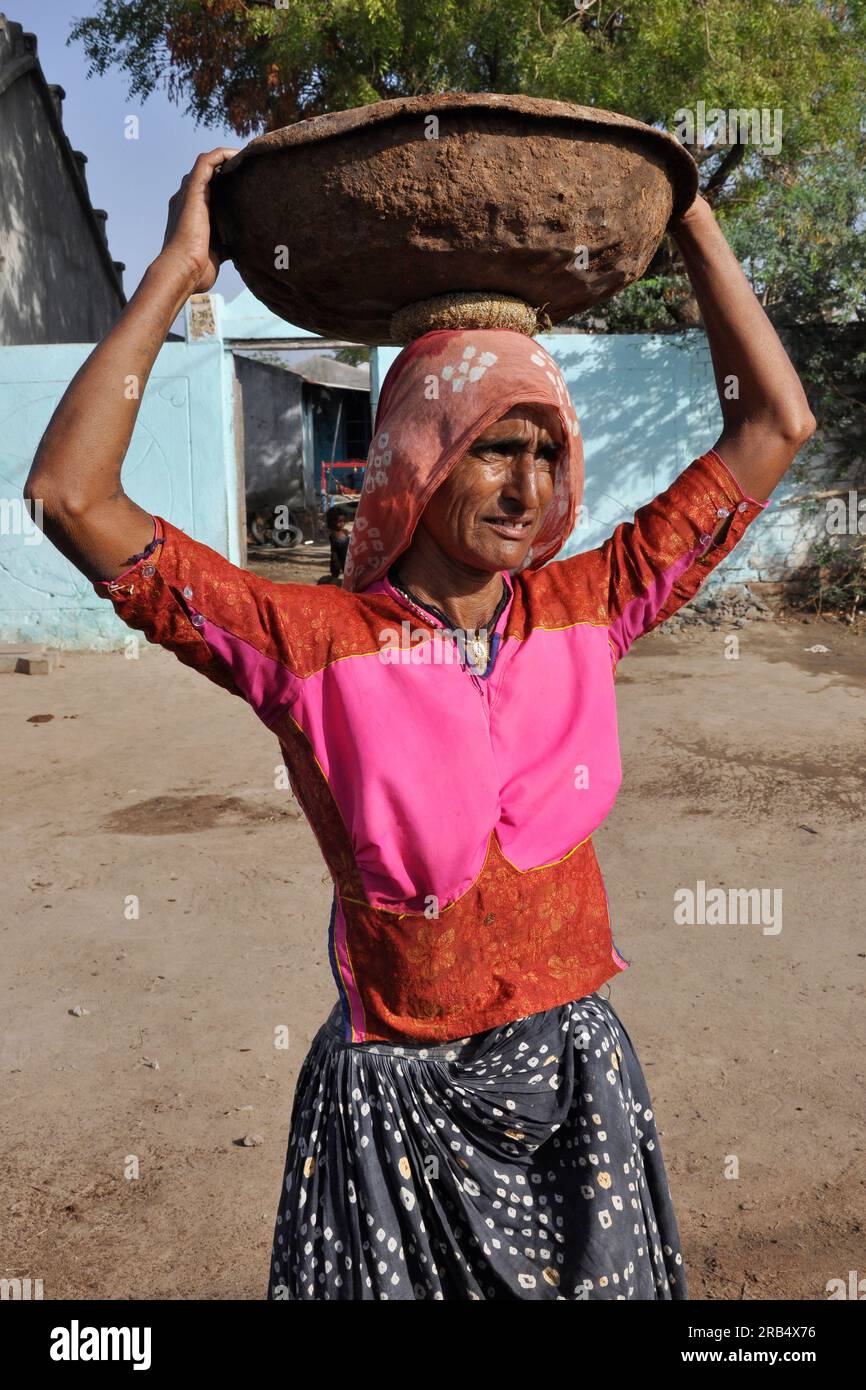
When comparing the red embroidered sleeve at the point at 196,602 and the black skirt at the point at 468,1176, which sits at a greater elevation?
the red embroidered sleeve at the point at 196,602

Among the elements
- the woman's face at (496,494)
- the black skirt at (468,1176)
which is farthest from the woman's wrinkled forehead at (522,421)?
the black skirt at (468,1176)

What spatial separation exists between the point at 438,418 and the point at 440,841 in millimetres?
631

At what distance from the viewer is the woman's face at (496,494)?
1727 millimetres

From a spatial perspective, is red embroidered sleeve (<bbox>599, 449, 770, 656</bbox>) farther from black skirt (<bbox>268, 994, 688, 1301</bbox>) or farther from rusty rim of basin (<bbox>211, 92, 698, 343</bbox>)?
black skirt (<bbox>268, 994, 688, 1301</bbox>)

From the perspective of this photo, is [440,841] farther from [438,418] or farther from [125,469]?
[125,469]

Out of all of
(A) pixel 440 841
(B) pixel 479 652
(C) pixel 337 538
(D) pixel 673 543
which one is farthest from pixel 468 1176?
(C) pixel 337 538

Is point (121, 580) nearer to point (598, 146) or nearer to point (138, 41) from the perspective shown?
point (598, 146)

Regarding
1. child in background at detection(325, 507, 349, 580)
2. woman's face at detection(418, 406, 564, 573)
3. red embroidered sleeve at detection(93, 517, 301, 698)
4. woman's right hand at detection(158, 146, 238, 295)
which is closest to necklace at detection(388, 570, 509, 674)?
woman's face at detection(418, 406, 564, 573)

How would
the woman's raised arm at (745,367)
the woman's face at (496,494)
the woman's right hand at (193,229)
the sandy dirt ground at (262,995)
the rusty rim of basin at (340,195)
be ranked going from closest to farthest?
the rusty rim of basin at (340,195), the woman's right hand at (193,229), the woman's face at (496,494), the woman's raised arm at (745,367), the sandy dirt ground at (262,995)

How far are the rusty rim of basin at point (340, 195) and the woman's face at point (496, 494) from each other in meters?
0.23

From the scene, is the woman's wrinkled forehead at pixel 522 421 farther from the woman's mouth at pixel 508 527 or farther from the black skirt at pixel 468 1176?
the black skirt at pixel 468 1176

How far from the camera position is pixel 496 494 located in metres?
1.75

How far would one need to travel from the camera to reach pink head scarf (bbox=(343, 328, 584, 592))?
5.50 ft
